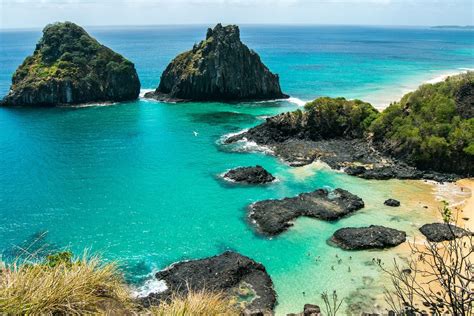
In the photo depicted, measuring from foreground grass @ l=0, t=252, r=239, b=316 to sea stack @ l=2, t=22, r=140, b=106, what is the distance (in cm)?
10020

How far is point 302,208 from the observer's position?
154 feet

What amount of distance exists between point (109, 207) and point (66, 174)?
14.3 meters

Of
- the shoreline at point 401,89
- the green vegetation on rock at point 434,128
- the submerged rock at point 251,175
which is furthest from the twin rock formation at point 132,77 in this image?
the submerged rock at point 251,175

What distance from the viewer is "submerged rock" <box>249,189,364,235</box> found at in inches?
1737

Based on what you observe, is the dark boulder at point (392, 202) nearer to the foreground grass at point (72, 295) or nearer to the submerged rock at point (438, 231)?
the submerged rock at point (438, 231)

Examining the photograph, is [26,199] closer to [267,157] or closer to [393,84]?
[267,157]

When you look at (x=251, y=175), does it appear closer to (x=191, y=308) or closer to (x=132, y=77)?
(x=191, y=308)

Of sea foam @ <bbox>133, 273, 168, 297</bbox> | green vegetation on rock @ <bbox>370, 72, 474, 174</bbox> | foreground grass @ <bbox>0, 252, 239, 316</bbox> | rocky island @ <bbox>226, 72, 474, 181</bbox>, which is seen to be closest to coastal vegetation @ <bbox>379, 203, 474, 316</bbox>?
foreground grass @ <bbox>0, 252, 239, 316</bbox>

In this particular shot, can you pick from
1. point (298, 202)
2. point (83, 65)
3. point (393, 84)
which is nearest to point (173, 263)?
point (298, 202)

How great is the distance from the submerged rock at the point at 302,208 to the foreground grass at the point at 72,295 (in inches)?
1180

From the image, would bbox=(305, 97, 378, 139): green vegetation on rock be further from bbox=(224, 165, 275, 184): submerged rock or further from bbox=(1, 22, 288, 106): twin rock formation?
bbox=(1, 22, 288, 106): twin rock formation

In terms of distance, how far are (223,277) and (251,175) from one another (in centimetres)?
2359

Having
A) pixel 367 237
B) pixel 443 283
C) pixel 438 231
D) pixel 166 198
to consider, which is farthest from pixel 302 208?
pixel 443 283

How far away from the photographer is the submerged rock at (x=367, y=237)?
39625mm
